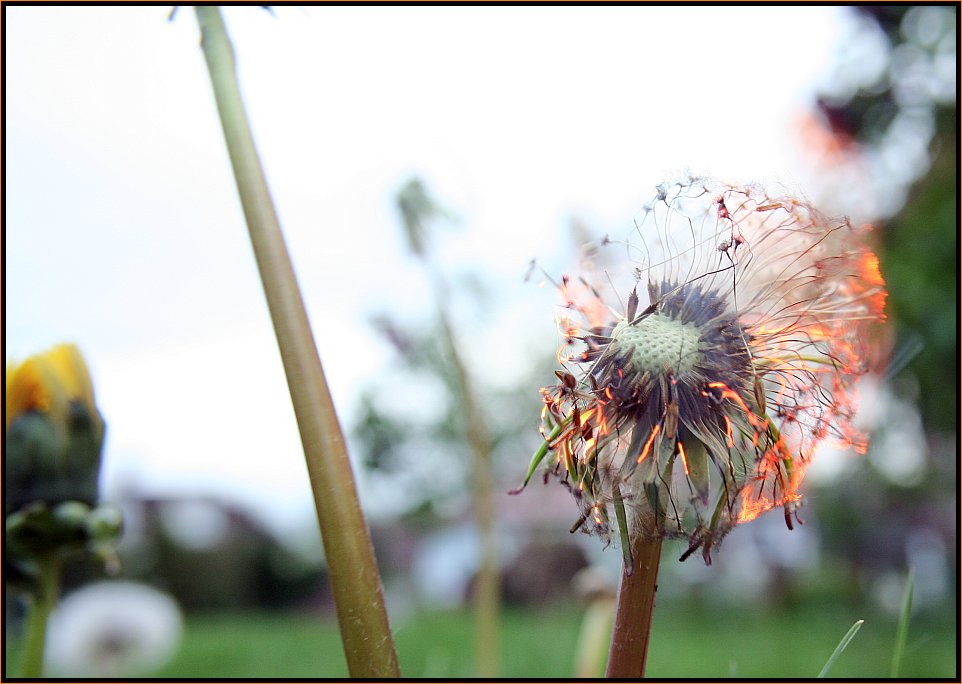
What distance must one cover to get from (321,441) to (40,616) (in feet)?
0.92

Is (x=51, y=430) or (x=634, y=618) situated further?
(x=51, y=430)

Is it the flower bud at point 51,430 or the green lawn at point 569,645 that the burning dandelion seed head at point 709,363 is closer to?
the flower bud at point 51,430

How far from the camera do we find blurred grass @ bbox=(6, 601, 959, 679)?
2.79 meters

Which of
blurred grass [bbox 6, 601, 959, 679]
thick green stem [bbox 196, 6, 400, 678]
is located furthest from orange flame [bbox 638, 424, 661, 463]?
blurred grass [bbox 6, 601, 959, 679]

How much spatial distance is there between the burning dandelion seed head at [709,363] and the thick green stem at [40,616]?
308 mm

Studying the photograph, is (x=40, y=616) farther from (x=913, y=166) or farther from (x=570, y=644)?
(x=913, y=166)

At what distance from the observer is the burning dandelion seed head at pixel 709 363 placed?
35 centimetres

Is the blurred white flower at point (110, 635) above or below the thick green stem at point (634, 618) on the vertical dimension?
below

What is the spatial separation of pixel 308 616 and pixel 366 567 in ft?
18.8

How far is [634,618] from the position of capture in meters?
0.31

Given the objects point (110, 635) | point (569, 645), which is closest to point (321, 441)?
point (110, 635)

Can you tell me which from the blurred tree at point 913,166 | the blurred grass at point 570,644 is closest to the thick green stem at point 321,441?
the blurred grass at point 570,644

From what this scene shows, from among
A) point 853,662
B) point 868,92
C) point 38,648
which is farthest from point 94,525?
point 868,92

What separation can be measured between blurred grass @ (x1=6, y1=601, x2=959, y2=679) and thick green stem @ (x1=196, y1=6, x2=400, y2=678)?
1821 millimetres
